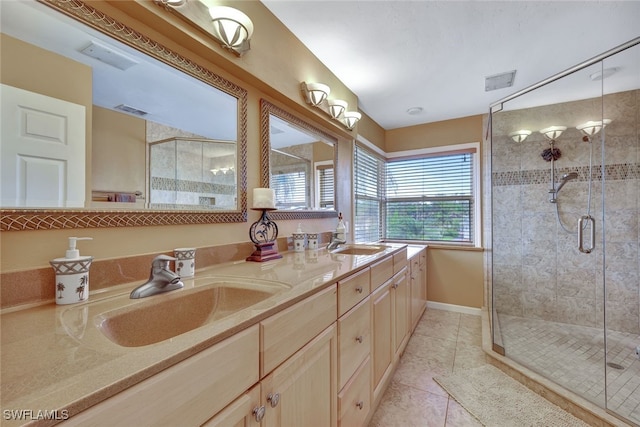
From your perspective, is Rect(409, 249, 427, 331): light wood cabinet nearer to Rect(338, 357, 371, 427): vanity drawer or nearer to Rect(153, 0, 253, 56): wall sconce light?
Rect(338, 357, 371, 427): vanity drawer

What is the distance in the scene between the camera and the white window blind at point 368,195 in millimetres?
3078

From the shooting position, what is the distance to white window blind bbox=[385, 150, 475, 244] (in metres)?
3.42

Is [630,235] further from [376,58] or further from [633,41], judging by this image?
[376,58]

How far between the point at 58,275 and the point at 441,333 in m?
3.01

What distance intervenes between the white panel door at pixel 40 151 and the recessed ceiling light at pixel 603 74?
3.53 metres

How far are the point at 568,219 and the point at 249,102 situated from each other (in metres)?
3.33

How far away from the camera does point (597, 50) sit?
2037 mm

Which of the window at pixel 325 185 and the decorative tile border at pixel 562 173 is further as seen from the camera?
the decorative tile border at pixel 562 173

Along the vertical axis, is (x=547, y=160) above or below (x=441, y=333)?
above

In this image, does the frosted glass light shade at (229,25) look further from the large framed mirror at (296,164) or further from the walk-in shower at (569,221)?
the walk-in shower at (569,221)

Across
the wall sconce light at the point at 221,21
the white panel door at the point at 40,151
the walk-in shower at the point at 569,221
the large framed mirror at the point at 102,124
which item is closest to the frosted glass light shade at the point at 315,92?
the wall sconce light at the point at 221,21

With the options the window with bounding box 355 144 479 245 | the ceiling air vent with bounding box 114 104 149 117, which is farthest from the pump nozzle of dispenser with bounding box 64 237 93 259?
the window with bounding box 355 144 479 245

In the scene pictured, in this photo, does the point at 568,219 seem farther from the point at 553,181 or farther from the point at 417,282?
the point at 417,282

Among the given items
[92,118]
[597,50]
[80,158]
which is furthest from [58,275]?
[597,50]
